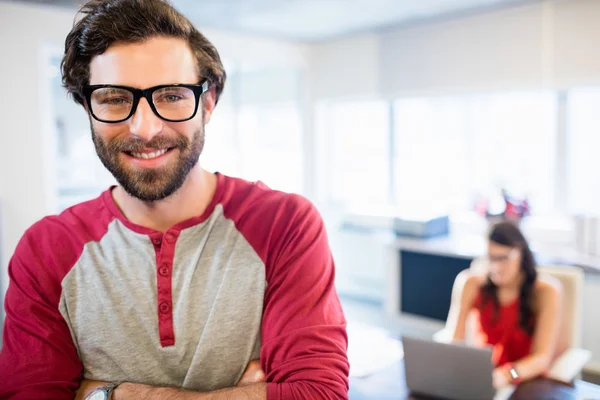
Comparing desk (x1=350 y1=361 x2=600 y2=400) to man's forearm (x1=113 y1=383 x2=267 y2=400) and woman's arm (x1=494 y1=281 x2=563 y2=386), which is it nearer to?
woman's arm (x1=494 y1=281 x2=563 y2=386)

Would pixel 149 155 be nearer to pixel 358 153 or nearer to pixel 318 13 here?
pixel 318 13

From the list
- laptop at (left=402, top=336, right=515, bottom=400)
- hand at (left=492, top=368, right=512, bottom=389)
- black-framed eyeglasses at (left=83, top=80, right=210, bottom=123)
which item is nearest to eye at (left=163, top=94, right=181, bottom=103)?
black-framed eyeglasses at (left=83, top=80, right=210, bottom=123)

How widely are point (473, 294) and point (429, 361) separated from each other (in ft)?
3.11

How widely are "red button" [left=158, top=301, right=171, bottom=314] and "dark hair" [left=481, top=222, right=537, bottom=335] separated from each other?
177cm

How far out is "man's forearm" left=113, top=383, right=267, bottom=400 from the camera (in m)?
1.12

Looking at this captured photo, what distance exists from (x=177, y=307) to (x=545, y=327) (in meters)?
1.77

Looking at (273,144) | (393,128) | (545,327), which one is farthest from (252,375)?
(273,144)

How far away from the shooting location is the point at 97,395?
116cm

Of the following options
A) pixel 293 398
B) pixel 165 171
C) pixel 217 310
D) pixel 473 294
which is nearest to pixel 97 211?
pixel 165 171

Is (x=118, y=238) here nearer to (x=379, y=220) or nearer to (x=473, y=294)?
(x=473, y=294)

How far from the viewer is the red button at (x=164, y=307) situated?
1.19m

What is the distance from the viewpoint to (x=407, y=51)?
4.94m

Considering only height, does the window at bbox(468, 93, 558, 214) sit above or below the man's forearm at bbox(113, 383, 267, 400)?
above

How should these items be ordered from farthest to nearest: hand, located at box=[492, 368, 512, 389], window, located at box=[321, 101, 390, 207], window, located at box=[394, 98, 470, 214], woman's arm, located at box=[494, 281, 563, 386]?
1. window, located at box=[321, 101, 390, 207]
2. window, located at box=[394, 98, 470, 214]
3. woman's arm, located at box=[494, 281, 563, 386]
4. hand, located at box=[492, 368, 512, 389]
